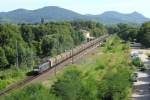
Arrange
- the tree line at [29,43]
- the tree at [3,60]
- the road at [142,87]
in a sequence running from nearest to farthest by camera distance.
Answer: the road at [142,87]
the tree at [3,60]
the tree line at [29,43]

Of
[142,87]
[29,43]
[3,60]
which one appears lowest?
[29,43]

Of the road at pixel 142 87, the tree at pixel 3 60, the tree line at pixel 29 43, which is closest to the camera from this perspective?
the road at pixel 142 87

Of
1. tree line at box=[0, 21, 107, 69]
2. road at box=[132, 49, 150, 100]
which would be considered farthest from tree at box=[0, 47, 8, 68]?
road at box=[132, 49, 150, 100]

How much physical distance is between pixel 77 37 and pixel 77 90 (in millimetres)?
91199

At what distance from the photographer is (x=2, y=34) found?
7556 centimetres

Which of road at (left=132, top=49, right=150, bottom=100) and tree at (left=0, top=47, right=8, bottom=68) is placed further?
tree at (left=0, top=47, right=8, bottom=68)

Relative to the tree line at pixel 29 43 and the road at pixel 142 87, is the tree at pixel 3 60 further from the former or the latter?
the road at pixel 142 87

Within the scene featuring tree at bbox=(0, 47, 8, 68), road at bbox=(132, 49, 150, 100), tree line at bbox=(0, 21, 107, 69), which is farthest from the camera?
tree line at bbox=(0, 21, 107, 69)

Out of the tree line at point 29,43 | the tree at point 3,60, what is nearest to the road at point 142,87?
the tree line at point 29,43

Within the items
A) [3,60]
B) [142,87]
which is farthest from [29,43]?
[142,87]

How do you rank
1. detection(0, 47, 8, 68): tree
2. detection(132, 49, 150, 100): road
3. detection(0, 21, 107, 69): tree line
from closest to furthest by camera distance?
detection(132, 49, 150, 100): road → detection(0, 47, 8, 68): tree → detection(0, 21, 107, 69): tree line

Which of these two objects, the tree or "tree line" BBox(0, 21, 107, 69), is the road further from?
the tree

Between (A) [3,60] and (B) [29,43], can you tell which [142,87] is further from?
(B) [29,43]

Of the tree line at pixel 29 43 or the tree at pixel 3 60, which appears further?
the tree line at pixel 29 43
